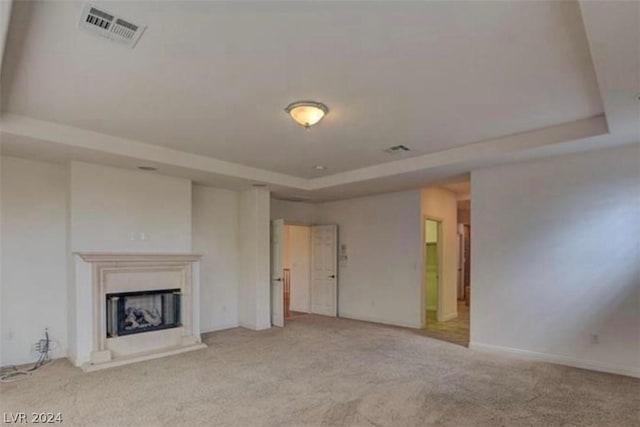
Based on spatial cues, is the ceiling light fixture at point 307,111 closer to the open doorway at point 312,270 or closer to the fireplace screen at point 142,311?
the fireplace screen at point 142,311

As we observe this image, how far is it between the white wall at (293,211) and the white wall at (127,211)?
8.22 ft

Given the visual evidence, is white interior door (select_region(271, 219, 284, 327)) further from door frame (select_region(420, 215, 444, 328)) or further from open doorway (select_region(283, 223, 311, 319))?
door frame (select_region(420, 215, 444, 328))

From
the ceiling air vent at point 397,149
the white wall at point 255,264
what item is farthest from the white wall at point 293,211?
the ceiling air vent at point 397,149

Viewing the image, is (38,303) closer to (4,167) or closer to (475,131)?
(4,167)

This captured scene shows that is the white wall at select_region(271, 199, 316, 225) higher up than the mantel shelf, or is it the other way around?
the white wall at select_region(271, 199, 316, 225)

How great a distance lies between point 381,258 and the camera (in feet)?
25.2

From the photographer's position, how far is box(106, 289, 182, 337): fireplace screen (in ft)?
16.4

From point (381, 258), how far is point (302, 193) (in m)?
2.08

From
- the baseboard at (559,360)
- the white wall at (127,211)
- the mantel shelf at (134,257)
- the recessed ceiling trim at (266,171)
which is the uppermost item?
the recessed ceiling trim at (266,171)

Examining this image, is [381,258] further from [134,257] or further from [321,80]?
[321,80]

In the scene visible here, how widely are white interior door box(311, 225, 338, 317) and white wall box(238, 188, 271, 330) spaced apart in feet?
5.91

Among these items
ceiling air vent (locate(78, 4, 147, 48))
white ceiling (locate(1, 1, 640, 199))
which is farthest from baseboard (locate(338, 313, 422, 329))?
ceiling air vent (locate(78, 4, 147, 48))

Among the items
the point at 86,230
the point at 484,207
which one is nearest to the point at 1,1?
the point at 86,230

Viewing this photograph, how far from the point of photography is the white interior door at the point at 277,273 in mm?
7121
